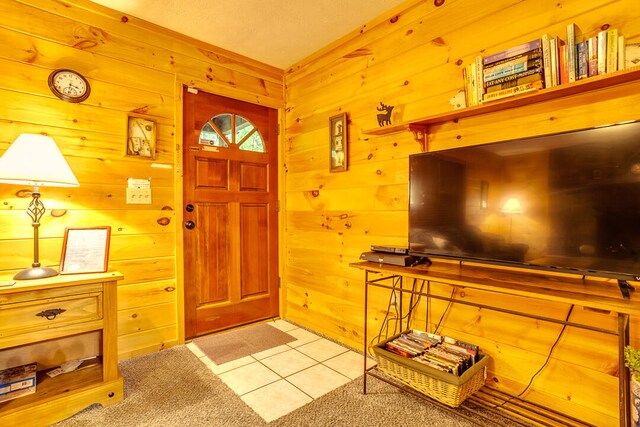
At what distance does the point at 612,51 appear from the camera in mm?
1248

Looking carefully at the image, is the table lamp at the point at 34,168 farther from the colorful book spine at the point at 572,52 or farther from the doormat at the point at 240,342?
the colorful book spine at the point at 572,52

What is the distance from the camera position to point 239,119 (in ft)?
9.45

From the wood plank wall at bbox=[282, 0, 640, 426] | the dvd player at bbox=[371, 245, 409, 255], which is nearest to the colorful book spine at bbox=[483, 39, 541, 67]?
the wood plank wall at bbox=[282, 0, 640, 426]

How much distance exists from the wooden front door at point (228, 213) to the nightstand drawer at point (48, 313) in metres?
0.89

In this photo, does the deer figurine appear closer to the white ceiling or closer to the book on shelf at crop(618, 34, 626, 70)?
the white ceiling

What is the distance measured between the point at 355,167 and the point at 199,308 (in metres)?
1.68

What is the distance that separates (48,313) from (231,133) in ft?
5.85

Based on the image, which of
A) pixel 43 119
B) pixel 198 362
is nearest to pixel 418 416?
pixel 198 362

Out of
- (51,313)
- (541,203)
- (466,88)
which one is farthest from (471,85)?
(51,313)

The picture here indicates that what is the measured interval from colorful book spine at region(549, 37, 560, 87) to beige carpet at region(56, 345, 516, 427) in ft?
5.16

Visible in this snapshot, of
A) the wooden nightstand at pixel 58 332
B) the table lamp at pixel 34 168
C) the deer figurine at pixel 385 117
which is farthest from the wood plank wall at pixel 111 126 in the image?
the deer figurine at pixel 385 117

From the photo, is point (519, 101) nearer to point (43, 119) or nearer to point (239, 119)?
point (239, 119)

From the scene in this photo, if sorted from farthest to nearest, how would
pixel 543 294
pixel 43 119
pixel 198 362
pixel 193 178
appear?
pixel 193 178, pixel 198 362, pixel 43 119, pixel 543 294

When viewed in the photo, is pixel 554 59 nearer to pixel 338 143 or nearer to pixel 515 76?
pixel 515 76
